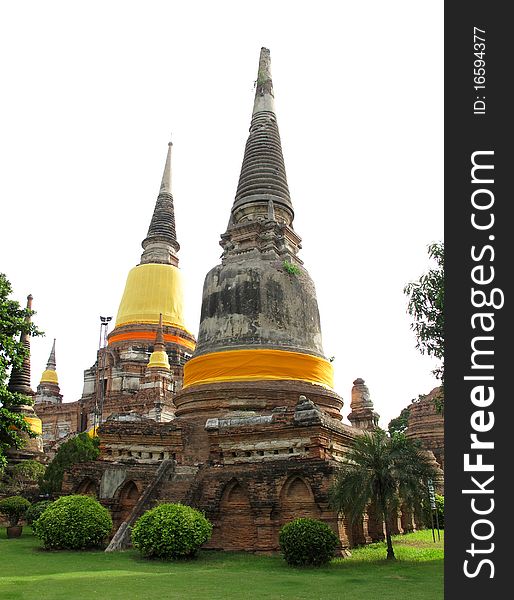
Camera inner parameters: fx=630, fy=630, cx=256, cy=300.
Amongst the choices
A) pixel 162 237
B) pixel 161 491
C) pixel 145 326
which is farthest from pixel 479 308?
pixel 162 237

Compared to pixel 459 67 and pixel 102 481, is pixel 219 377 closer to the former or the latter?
pixel 102 481

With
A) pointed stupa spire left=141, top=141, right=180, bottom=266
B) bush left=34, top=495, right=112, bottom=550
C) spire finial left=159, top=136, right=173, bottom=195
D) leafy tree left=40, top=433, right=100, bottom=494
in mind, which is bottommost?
bush left=34, top=495, right=112, bottom=550

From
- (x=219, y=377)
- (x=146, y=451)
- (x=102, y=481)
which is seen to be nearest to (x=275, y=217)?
(x=219, y=377)

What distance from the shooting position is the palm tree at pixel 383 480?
14.4 metres

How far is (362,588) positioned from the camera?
11.2m

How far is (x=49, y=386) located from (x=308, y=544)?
44977mm

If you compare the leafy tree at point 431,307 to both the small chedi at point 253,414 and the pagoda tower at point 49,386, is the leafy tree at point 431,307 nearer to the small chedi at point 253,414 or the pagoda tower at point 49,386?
the small chedi at point 253,414

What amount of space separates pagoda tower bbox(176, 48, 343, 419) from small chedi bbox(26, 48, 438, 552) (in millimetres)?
48

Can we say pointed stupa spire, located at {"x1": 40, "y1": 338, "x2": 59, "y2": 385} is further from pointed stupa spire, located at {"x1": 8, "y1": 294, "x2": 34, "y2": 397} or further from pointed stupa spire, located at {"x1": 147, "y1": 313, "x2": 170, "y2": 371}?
pointed stupa spire, located at {"x1": 8, "y1": 294, "x2": 34, "y2": 397}

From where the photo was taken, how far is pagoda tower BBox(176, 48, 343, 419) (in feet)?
70.7

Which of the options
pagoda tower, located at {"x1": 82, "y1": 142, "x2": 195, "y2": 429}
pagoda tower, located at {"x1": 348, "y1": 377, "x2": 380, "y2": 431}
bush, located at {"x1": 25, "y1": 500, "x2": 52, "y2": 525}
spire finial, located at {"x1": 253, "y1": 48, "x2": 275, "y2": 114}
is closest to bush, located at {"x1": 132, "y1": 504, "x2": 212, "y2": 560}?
bush, located at {"x1": 25, "y1": 500, "x2": 52, "y2": 525}

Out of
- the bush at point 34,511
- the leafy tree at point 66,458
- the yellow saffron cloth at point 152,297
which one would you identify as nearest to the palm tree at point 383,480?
the bush at point 34,511

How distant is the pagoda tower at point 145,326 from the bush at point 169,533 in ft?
90.4

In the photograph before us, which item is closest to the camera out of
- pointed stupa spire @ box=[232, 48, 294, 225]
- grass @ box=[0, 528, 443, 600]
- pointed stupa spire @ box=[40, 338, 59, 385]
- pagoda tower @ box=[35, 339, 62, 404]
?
grass @ box=[0, 528, 443, 600]
